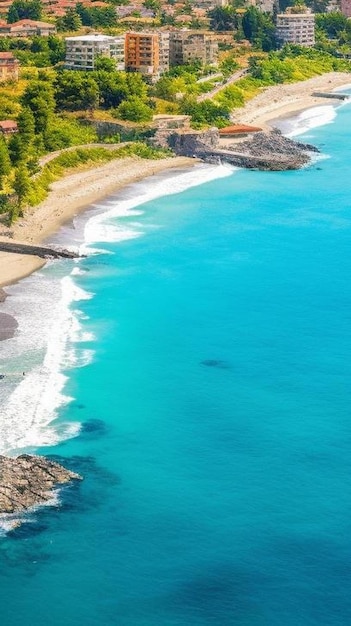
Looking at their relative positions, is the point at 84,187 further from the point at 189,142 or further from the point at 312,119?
the point at 312,119

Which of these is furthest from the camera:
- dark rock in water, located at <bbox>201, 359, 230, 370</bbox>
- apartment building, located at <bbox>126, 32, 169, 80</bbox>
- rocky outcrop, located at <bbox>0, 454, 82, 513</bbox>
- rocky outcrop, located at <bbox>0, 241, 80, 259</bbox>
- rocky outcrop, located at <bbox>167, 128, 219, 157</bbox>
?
apartment building, located at <bbox>126, 32, 169, 80</bbox>

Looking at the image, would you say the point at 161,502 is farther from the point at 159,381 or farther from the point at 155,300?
the point at 155,300

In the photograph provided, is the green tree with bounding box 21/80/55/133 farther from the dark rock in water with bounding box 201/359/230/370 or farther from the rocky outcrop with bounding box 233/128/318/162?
the dark rock in water with bounding box 201/359/230/370

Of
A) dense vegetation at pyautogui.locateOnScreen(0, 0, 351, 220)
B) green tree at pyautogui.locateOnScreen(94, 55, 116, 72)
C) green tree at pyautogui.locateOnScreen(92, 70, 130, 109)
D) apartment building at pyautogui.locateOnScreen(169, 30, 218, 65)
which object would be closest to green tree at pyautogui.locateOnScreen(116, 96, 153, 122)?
A: dense vegetation at pyautogui.locateOnScreen(0, 0, 351, 220)

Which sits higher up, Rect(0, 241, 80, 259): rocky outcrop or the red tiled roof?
the red tiled roof

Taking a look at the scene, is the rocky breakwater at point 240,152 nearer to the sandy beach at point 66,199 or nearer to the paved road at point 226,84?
the sandy beach at point 66,199

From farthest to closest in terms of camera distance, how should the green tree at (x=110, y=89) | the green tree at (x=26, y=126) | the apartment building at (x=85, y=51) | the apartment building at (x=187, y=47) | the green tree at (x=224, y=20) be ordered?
the green tree at (x=224, y=20)
the apartment building at (x=187, y=47)
the apartment building at (x=85, y=51)
the green tree at (x=110, y=89)
the green tree at (x=26, y=126)

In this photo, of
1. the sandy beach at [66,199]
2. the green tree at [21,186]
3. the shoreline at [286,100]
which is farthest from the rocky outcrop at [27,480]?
the shoreline at [286,100]

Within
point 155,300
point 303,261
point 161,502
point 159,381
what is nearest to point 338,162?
point 303,261
